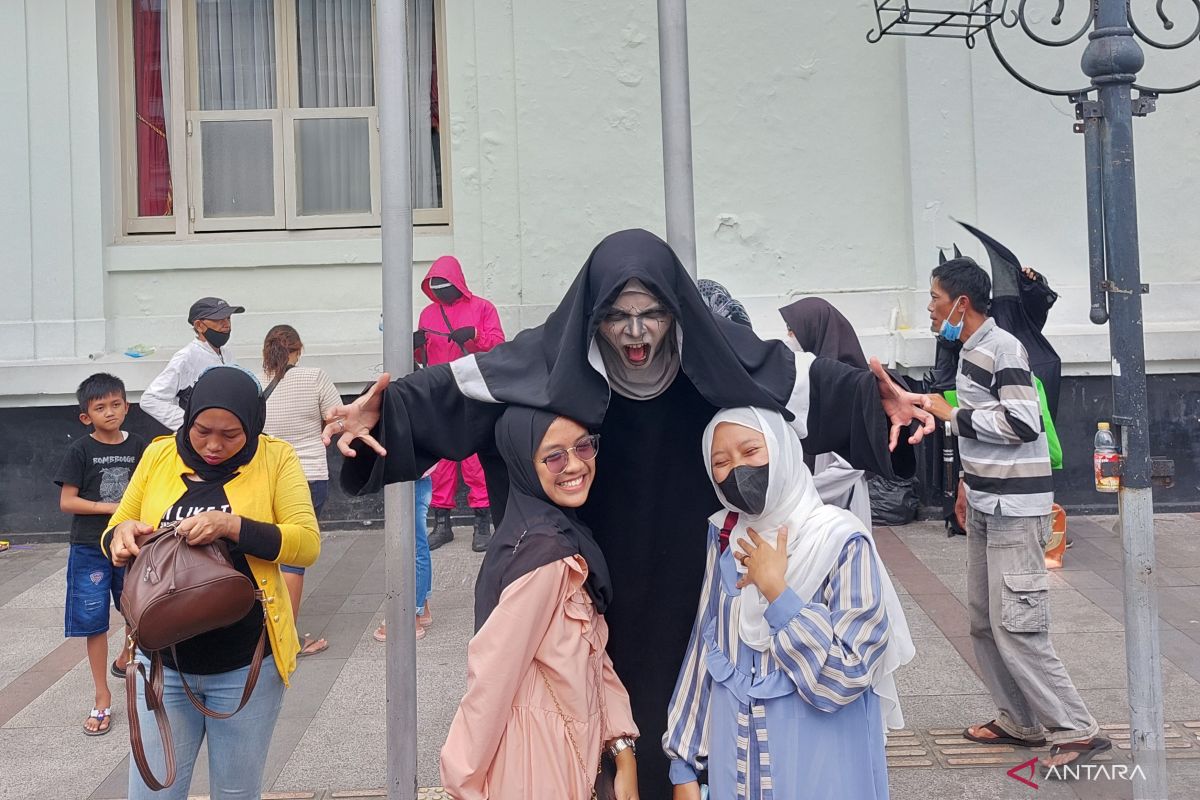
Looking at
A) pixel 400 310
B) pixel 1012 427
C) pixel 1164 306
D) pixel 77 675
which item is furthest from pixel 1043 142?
pixel 77 675

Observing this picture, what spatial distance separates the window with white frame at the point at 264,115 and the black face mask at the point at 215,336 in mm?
2785

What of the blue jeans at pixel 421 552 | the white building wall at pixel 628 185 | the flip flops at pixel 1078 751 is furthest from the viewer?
the white building wall at pixel 628 185

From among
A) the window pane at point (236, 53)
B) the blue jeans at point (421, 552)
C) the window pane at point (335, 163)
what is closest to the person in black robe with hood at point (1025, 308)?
the blue jeans at point (421, 552)

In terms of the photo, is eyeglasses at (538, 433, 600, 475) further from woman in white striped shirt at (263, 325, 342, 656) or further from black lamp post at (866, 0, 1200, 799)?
woman in white striped shirt at (263, 325, 342, 656)

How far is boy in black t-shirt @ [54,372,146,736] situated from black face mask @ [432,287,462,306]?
8.58ft

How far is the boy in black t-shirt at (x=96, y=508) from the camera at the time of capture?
17.9ft

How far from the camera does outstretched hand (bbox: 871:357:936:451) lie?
121 inches

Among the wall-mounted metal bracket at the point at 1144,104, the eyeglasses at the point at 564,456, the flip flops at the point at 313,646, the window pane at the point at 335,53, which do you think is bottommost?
the flip flops at the point at 313,646

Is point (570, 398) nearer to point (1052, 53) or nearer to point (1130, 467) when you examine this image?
point (1130, 467)

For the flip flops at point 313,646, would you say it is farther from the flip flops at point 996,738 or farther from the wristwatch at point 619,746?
the wristwatch at point 619,746

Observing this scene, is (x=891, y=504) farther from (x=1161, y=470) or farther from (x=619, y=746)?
(x=619, y=746)

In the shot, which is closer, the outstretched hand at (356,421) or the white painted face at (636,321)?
the white painted face at (636,321)

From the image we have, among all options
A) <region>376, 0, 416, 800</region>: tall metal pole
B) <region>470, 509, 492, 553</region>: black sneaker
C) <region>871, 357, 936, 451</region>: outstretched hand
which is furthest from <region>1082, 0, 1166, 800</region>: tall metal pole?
<region>470, 509, 492, 553</region>: black sneaker

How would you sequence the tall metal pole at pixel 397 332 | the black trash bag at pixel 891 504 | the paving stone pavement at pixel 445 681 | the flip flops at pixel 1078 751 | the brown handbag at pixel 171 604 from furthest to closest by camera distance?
the black trash bag at pixel 891 504 < the paving stone pavement at pixel 445 681 < the flip flops at pixel 1078 751 < the tall metal pole at pixel 397 332 < the brown handbag at pixel 171 604
